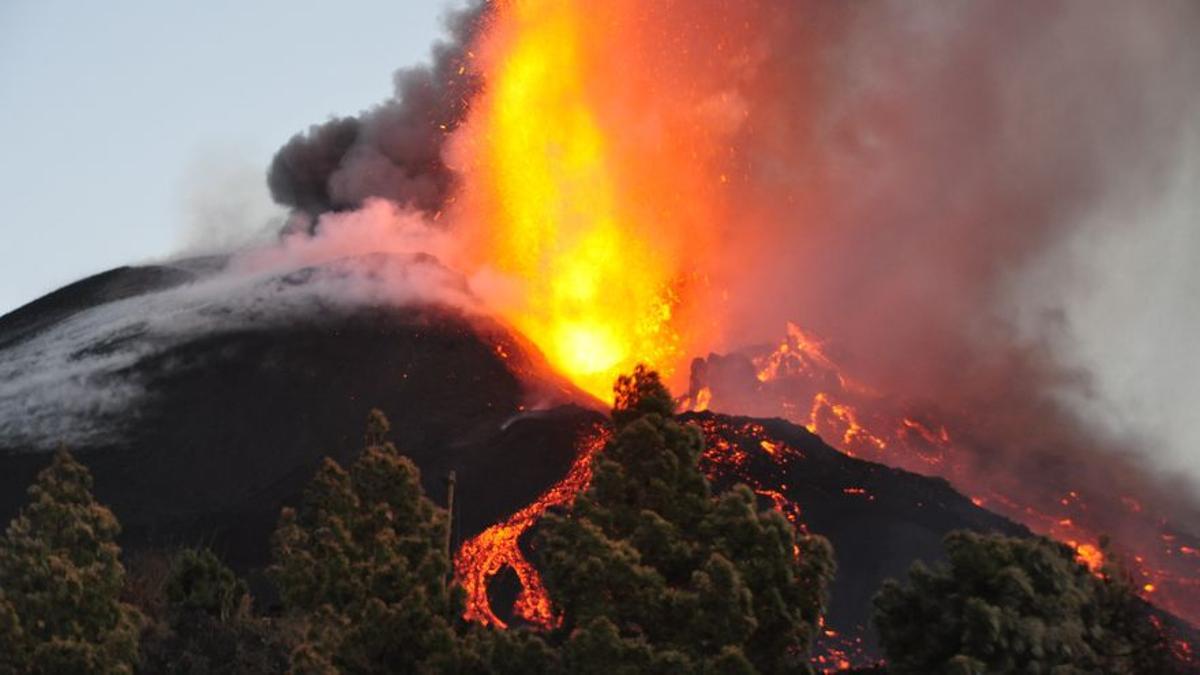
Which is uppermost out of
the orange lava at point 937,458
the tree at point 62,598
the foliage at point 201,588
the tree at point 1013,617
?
the orange lava at point 937,458

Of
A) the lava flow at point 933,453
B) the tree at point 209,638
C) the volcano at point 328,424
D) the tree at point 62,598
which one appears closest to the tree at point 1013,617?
the tree at point 209,638

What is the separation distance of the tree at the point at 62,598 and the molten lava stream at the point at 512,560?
20.1m

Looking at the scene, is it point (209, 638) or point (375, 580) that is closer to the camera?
point (375, 580)

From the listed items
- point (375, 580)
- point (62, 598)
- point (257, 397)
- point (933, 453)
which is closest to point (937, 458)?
point (933, 453)

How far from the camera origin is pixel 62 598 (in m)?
31.2

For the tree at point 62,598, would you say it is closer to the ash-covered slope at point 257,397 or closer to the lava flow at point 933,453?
the ash-covered slope at point 257,397

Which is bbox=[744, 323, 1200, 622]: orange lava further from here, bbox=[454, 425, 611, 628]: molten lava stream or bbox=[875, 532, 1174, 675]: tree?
bbox=[875, 532, 1174, 675]: tree

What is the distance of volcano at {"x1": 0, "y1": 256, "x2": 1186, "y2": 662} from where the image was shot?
65.1 meters

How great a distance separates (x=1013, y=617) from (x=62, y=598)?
21854mm

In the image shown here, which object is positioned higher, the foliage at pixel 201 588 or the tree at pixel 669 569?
the tree at pixel 669 569

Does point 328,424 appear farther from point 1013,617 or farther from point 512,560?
point 1013,617

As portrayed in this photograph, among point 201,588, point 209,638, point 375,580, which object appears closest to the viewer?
point 375,580

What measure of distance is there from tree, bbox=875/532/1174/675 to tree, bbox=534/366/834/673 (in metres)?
2.32

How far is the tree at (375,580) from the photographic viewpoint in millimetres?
33906
